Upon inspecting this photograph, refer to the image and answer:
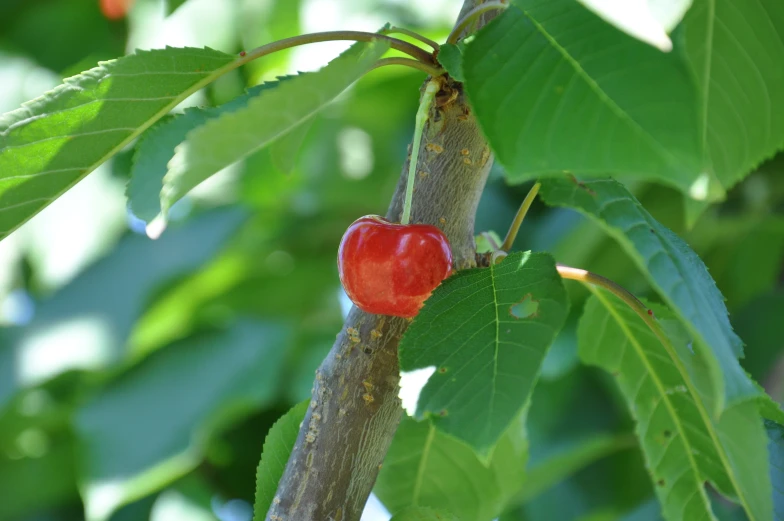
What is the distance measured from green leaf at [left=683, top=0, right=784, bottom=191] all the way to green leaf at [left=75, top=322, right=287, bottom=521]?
1.55m

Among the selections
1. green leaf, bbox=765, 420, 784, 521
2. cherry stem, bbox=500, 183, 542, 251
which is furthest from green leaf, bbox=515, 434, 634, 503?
cherry stem, bbox=500, 183, 542, 251

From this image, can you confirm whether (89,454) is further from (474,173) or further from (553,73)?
(553,73)

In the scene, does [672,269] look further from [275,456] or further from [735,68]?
[275,456]

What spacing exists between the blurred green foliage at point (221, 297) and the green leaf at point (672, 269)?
1.25 m

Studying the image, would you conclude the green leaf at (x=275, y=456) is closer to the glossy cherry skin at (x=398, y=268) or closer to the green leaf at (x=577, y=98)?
A: the glossy cherry skin at (x=398, y=268)

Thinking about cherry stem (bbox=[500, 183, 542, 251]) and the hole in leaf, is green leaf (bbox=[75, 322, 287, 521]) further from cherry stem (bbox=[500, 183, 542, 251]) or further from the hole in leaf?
the hole in leaf

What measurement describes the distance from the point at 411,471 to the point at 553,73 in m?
0.53

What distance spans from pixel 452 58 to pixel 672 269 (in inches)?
8.7

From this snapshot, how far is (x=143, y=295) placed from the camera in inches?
90.2

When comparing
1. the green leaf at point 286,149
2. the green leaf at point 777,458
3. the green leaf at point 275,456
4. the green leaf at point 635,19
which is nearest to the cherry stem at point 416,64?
the green leaf at point 286,149

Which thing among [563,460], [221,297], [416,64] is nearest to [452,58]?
[416,64]

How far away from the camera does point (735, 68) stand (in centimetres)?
71

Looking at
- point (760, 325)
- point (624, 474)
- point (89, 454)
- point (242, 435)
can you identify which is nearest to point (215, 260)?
point (242, 435)

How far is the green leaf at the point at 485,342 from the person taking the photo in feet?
1.83
